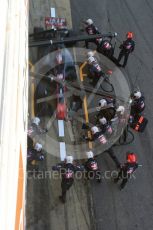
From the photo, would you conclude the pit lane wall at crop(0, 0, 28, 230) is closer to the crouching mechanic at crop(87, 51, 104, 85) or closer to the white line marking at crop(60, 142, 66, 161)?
the white line marking at crop(60, 142, 66, 161)

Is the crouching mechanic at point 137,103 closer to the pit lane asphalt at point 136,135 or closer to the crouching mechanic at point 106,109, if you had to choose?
the crouching mechanic at point 106,109

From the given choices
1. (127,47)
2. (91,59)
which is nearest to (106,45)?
(127,47)

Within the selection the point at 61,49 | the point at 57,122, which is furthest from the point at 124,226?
the point at 61,49

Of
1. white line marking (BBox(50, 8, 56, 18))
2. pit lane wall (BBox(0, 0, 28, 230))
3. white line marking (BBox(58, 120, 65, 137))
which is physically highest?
white line marking (BBox(50, 8, 56, 18))

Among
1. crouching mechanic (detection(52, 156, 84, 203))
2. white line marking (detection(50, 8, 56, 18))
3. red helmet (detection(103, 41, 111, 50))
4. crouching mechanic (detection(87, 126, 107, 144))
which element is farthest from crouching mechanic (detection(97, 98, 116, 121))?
white line marking (detection(50, 8, 56, 18))

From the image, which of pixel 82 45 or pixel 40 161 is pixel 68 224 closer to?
pixel 40 161
